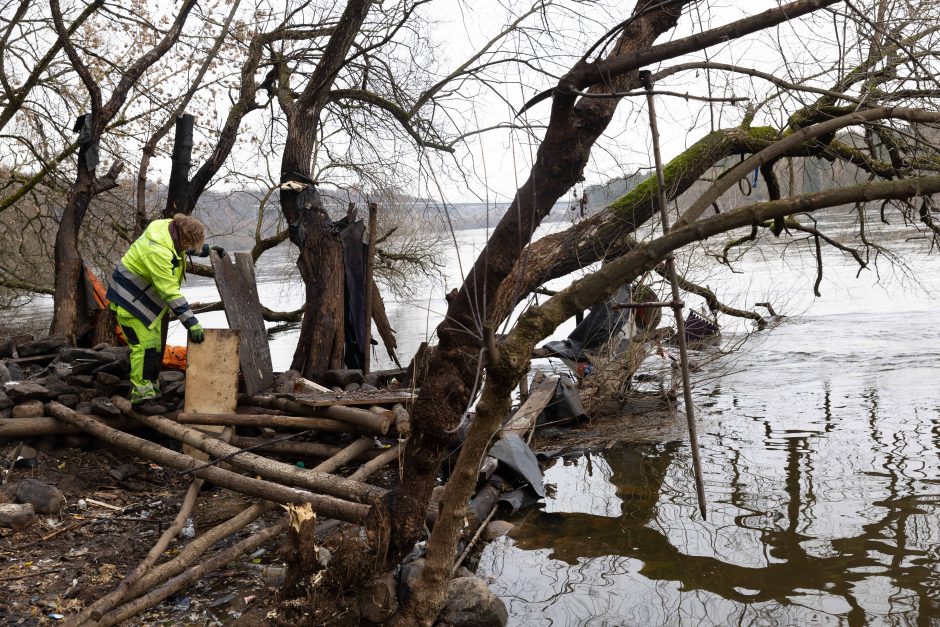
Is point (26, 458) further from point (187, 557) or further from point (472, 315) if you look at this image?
point (472, 315)

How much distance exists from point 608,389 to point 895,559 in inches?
182

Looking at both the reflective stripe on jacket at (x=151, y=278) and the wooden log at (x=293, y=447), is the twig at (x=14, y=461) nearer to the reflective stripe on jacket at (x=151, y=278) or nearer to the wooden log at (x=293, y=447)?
the reflective stripe on jacket at (x=151, y=278)

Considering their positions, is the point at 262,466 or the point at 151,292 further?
the point at 151,292

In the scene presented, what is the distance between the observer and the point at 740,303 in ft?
60.1

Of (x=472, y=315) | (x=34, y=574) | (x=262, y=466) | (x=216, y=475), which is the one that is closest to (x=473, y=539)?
(x=262, y=466)

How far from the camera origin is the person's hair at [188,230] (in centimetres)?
736

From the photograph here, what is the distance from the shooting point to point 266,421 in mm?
7566

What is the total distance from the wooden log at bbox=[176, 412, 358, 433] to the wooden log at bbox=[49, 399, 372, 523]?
442 millimetres

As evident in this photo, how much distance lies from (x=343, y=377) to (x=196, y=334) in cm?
177

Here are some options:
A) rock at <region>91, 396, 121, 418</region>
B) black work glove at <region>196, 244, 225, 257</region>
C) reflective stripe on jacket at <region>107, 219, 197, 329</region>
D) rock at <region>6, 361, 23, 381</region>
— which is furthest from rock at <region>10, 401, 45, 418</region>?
black work glove at <region>196, 244, 225, 257</region>

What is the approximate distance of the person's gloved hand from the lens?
7479mm

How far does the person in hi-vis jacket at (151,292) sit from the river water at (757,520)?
7.82 feet

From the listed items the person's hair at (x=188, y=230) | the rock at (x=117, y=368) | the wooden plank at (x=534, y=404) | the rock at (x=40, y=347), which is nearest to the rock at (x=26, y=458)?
the rock at (x=117, y=368)

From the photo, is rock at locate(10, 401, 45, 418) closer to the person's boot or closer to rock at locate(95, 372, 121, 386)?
rock at locate(95, 372, 121, 386)
